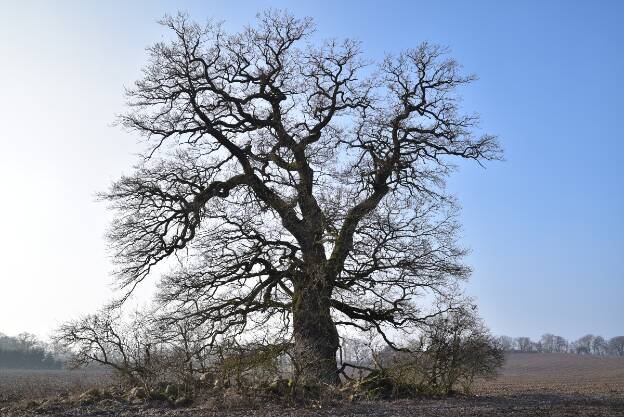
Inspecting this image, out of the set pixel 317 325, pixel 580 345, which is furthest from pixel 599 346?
pixel 317 325

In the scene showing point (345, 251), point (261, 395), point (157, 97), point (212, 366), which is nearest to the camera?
point (261, 395)

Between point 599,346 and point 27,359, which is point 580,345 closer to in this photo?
point 599,346

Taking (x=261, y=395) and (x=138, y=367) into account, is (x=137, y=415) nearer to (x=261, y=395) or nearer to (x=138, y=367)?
(x=261, y=395)

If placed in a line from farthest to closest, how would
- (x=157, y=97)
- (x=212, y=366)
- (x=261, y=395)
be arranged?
1. (x=157, y=97)
2. (x=212, y=366)
3. (x=261, y=395)

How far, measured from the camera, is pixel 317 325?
17.4 meters

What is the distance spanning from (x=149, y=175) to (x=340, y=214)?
6327 mm

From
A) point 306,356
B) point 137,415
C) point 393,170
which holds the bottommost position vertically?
point 137,415

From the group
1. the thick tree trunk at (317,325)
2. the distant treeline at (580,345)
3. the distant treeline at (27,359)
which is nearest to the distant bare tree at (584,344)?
the distant treeline at (580,345)

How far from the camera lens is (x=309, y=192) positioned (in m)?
18.4

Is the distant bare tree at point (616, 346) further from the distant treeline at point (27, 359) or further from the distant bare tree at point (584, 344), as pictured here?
the distant treeline at point (27, 359)

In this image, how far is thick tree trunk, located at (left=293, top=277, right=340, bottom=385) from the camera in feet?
54.5

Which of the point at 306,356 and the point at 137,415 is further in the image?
the point at 306,356

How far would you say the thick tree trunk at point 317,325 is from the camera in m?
16.6

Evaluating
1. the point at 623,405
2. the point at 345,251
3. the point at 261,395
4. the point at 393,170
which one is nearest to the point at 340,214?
the point at 345,251
